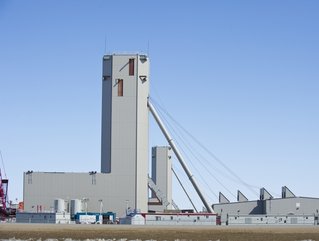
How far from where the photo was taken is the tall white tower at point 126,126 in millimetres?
119562

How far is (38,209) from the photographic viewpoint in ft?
397

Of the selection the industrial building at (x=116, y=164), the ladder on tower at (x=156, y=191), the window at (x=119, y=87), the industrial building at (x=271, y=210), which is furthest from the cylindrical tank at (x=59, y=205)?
the industrial building at (x=271, y=210)

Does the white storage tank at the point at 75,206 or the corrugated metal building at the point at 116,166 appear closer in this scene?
the white storage tank at the point at 75,206

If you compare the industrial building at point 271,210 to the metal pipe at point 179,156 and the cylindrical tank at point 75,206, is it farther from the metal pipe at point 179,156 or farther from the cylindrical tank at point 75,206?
the cylindrical tank at point 75,206

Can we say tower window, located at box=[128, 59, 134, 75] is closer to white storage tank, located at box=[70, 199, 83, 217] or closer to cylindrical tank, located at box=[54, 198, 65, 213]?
white storage tank, located at box=[70, 199, 83, 217]

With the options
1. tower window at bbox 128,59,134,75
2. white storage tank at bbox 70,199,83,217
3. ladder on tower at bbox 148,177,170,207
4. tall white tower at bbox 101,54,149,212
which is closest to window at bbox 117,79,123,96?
tall white tower at bbox 101,54,149,212

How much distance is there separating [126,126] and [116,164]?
6.74 meters

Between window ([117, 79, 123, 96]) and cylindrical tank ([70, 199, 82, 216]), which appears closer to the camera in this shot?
cylindrical tank ([70, 199, 82, 216])

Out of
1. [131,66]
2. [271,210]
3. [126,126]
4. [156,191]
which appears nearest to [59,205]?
[126,126]

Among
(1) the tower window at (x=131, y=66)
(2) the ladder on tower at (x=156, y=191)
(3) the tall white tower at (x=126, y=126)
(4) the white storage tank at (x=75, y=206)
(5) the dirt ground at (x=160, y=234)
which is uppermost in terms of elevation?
(1) the tower window at (x=131, y=66)

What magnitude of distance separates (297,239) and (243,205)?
65.3 meters

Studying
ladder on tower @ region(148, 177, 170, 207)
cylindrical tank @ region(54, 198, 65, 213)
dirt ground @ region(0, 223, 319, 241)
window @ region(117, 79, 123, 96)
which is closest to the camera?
dirt ground @ region(0, 223, 319, 241)

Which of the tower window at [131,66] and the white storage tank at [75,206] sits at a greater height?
the tower window at [131,66]

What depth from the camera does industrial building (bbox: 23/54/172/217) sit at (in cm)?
11962
